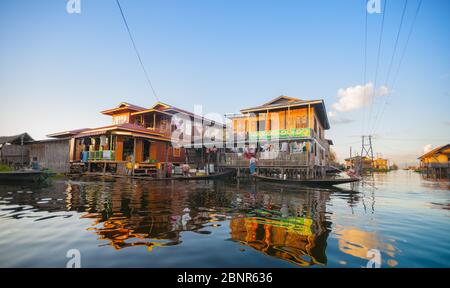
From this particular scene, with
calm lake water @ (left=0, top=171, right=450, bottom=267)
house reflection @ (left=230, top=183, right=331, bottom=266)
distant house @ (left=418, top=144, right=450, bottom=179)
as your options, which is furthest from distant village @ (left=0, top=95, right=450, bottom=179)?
distant house @ (left=418, top=144, right=450, bottom=179)

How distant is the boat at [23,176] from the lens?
1385cm

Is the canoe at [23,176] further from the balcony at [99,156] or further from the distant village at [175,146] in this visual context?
the balcony at [99,156]

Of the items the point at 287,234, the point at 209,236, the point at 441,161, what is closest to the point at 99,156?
the point at 209,236

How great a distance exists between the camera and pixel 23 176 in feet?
46.5

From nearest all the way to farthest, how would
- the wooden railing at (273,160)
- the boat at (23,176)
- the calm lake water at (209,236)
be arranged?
1. the calm lake water at (209,236)
2. the boat at (23,176)
3. the wooden railing at (273,160)

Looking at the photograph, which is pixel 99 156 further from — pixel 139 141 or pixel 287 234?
pixel 287 234

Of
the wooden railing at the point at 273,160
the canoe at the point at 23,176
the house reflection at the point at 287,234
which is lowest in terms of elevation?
the house reflection at the point at 287,234

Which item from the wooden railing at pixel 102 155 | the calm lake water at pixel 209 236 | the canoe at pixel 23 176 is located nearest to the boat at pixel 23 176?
the canoe at pixel 23 176

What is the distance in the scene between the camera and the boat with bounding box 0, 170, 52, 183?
13.9 meters

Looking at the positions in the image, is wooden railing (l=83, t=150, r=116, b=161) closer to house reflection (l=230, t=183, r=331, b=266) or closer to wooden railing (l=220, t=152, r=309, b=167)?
wooden railing (l=220, t=152, r=309, b=167)

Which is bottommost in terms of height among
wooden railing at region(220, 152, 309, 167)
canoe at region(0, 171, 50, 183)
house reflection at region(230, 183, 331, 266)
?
house reflection at region(230, 183, 331, 266)
